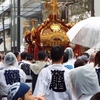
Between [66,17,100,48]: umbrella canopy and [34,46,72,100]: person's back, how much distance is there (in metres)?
2.08

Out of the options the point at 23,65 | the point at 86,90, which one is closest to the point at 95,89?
the point at 86,90

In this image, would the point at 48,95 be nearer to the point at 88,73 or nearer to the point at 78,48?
the point at 88,73

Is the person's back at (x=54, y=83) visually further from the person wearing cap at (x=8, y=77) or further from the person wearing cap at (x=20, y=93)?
the person wearing cap at (x=20, y=93)

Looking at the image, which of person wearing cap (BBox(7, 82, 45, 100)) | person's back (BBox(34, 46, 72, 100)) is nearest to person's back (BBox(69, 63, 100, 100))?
person wearing cap (BBox(7, 82, 45, 100))

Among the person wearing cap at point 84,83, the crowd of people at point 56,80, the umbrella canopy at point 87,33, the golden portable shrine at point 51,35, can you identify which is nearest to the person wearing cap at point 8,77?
the crowd of people at point 56,80

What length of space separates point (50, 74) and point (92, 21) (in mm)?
2489

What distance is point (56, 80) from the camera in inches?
295

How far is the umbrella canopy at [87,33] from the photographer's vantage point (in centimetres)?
953

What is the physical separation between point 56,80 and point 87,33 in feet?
8.19

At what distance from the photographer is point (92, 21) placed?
960cm

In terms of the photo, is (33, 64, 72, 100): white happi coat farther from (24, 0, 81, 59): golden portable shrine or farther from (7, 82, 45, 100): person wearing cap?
(24, 0, 81, 59): golden portable shrine

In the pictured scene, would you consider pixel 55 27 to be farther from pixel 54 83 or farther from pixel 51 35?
pixel 54 83

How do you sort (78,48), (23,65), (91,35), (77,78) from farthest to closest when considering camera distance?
1. (78,48)
2. (23,65)
3. (91,35)
4. (77,78)

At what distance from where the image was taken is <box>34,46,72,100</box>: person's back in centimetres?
742
